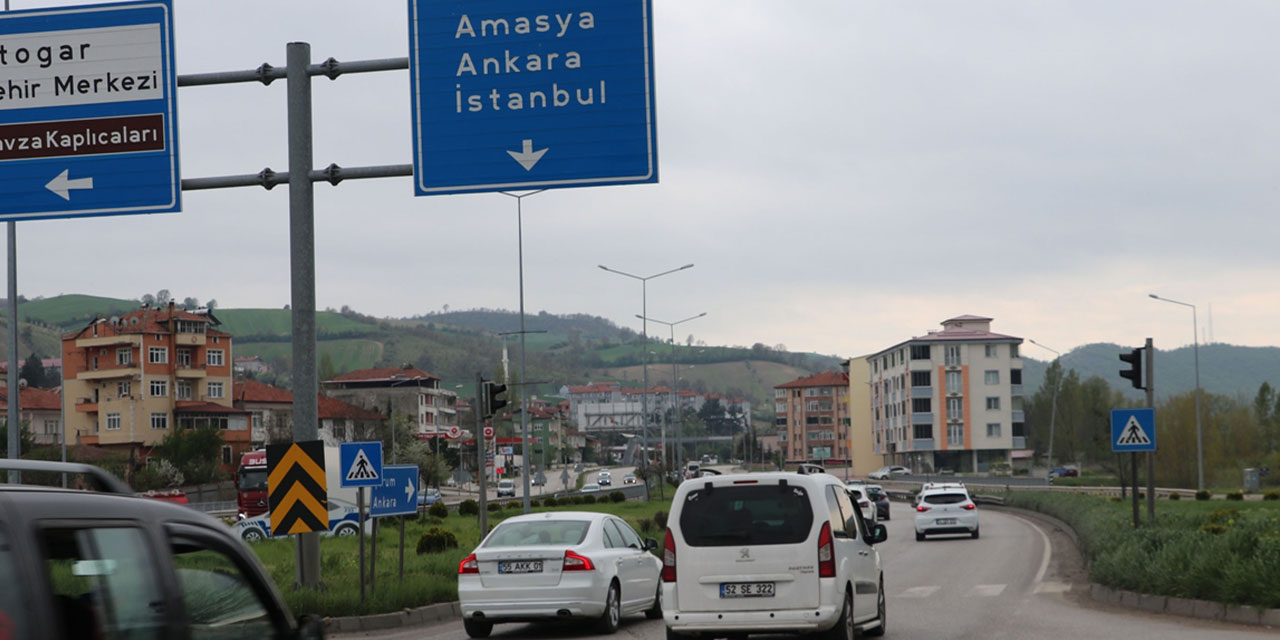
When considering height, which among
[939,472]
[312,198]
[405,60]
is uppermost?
[405,60]

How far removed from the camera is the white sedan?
16938mm

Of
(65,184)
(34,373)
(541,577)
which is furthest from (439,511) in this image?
(34,373)

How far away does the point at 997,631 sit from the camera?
16188 millimetres

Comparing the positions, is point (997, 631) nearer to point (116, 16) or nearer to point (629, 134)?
point (629, 134)

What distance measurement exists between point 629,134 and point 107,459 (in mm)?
85908

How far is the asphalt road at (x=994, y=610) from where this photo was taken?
632 inches

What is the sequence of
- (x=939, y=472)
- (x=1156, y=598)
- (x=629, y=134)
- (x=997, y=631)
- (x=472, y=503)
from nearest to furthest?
1. (x=629, y=134)
2. (x=997, y=631)
3. (x=1156, y=598)
4. (x=472, y=503)
5. (x=939, y=472)

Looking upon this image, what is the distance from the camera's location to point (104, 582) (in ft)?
13.9

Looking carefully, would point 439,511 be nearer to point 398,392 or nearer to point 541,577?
point 541,577

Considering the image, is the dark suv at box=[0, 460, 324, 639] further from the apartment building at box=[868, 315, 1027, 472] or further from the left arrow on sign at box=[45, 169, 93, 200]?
the apartment building at box=[868, 315, 1027, 472]

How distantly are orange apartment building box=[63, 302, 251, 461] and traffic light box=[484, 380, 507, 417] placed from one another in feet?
272

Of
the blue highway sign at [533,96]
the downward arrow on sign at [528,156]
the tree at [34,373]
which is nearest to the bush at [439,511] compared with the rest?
the blue highway sign at [533,96]

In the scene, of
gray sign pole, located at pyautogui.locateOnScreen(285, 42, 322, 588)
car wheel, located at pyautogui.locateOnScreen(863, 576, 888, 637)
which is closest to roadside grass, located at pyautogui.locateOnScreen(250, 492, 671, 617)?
gray sign pole, located at pyautogui.locateOnScreen(285, 42, 322, 588)

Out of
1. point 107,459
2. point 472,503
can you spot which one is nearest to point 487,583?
point 472,503
